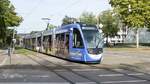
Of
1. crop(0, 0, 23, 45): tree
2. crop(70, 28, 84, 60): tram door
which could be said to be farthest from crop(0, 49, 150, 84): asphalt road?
crop(0, 0, 23, 45): tree

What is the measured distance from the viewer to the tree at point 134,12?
8025 centimetres

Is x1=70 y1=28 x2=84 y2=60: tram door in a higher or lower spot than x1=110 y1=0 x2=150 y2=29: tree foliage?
lower

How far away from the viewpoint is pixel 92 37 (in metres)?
32.3

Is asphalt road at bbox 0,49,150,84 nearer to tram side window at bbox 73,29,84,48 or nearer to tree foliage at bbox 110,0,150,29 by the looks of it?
tram side window at bbox 73,29,84,48

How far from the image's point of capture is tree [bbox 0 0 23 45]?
83338 millimetres

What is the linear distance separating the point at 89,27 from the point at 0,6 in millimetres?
47864

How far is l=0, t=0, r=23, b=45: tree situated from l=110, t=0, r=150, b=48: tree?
2120 cm

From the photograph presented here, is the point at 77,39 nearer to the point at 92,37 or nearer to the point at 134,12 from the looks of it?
the point at 92,37

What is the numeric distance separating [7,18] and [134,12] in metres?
25.5

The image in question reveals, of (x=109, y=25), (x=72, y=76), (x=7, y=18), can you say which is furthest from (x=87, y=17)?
(x=72, y=76)

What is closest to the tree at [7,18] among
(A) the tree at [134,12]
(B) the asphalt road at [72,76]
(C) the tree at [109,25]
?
(A) the tree at [134,12]

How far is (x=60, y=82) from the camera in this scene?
18.1 metres

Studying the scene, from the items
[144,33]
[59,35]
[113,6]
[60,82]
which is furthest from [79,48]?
[144,33]

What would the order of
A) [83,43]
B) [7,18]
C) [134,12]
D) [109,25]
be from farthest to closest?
[109,25]
[7,18]
[134,12]
[83,43]
